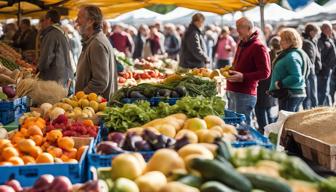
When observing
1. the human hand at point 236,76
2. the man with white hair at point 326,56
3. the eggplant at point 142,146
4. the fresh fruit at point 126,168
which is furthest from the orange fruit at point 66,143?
the man with white hair at point 326,56

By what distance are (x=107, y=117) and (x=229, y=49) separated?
11.3m

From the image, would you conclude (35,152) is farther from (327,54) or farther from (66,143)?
(327,54)

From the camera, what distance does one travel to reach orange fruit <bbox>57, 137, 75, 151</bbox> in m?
3.25

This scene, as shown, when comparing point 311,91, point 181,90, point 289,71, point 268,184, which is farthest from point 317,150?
point 311,91

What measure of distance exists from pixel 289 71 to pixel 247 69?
0.91 meters

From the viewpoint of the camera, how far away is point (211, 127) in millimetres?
3346

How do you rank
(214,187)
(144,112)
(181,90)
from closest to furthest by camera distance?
(214,187) < (144,112) < (181,90)

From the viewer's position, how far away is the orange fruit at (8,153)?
3.02 metres

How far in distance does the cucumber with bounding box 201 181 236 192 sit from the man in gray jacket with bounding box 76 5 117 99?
3.06m

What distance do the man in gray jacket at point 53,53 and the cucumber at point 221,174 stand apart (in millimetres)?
4495

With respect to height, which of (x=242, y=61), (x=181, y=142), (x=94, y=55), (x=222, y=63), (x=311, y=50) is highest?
(x=94, y=55)

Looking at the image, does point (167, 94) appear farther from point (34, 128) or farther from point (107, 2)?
point (107, 2)

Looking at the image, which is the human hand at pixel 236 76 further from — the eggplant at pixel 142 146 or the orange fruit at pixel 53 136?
the eggplant at pixel 142 146

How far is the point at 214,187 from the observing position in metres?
2.09
